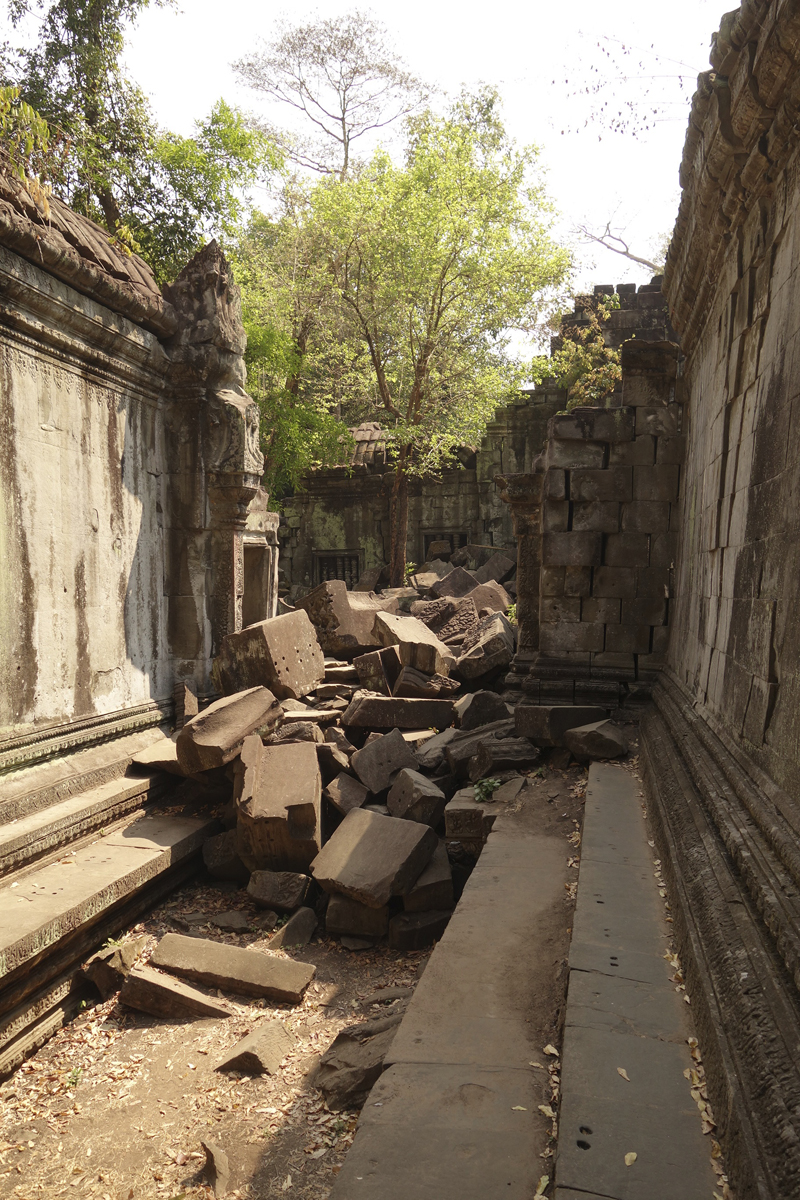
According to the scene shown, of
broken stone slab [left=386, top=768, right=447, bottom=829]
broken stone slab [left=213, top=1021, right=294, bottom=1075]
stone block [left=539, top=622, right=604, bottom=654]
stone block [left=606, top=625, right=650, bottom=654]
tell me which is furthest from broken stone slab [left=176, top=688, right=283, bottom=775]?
stone block [left=606, top=625, right=650, bottom=654]

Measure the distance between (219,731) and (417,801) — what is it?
4.99 feet

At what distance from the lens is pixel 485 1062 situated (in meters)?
2.43

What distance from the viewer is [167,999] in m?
3.94

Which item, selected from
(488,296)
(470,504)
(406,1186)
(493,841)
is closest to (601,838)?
(493,841)

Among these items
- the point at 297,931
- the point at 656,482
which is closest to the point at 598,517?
the point at 656,482

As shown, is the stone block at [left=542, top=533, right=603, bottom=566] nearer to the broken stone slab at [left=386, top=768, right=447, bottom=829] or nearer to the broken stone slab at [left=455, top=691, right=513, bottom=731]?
the broken stone slab at [left=455, top=691, right=513, bottom=731]

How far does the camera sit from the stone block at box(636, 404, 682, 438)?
6.75 metres

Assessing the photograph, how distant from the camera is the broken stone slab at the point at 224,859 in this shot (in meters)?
5.37

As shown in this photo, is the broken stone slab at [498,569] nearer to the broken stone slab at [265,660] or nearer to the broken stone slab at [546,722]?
the broken stone slab at [265,660]

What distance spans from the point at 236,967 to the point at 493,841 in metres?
1.55

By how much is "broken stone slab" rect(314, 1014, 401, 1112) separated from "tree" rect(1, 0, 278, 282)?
1130cm

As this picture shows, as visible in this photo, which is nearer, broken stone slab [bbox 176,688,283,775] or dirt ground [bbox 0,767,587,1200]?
dirt ground [bbox 0,767,587,1200]

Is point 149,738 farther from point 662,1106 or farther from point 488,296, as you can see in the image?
point 488,296

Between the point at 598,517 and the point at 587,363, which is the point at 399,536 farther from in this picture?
the point at 598,517
